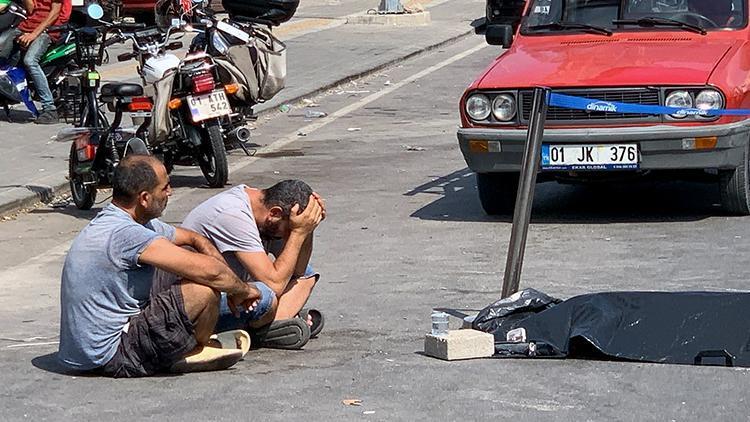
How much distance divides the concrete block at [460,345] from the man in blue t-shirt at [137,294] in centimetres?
88

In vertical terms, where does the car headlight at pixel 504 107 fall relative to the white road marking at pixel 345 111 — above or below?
above

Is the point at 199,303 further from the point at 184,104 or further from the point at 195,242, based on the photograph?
the point at 184,104

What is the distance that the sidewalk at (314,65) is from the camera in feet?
39.7

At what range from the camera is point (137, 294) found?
21.1 feet

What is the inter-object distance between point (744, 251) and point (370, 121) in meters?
7.80

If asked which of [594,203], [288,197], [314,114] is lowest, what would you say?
[314,114]

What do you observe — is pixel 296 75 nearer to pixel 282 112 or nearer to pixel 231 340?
pixel 282 112

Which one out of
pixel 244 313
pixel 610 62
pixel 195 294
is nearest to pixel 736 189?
pixel 610 62

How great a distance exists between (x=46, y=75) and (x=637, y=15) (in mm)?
7452

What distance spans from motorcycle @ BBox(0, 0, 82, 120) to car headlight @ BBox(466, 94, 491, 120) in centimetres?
648

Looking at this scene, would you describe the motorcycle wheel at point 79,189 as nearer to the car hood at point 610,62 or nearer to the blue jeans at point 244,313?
the car hood at point 610,62

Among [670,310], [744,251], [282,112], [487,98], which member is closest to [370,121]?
[282,112]

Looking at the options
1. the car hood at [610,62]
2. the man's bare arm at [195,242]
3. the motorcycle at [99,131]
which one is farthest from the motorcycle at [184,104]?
the man's bare arm at [195,242]

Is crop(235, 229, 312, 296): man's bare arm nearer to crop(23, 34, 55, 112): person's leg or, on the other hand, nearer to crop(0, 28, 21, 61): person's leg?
crop(23, 34, 55, 112): person's leg
